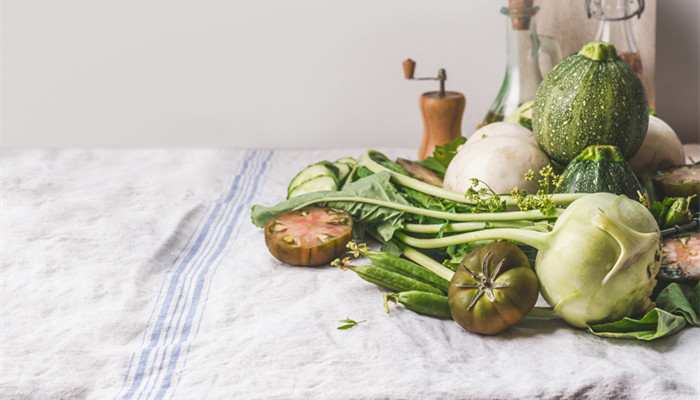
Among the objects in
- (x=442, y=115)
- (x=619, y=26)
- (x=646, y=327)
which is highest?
(x=619, y=26)

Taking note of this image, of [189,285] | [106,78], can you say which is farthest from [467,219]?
[106,78]

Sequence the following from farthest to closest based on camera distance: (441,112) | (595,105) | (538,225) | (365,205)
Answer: (441,112) < (365,205) < (595,105) < (538,225)

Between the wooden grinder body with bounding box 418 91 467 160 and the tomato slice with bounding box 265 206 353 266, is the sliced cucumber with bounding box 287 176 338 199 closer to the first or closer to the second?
the tomato slice with bounding box 265 206 353 266

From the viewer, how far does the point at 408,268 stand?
92cm

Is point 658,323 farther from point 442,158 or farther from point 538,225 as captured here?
point 442,158

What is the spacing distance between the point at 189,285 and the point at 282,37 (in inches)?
42.4

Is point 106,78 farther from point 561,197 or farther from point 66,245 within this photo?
point 561,197

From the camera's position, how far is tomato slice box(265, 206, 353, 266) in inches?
39.9

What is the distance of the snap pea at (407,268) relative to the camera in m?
0.90

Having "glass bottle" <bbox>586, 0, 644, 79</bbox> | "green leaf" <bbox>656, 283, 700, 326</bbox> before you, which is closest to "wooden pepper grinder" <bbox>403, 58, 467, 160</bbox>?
"glass bottle" <bbox>586, 0, 644, 79</bbox>

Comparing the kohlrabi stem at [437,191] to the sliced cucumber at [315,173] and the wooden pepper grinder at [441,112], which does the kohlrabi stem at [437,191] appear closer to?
the sliced cucumber at [315,173]

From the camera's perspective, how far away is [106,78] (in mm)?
1959

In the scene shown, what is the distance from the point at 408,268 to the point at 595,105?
0.37 meters

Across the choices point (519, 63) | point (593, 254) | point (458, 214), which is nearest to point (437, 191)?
point (458, 214)
